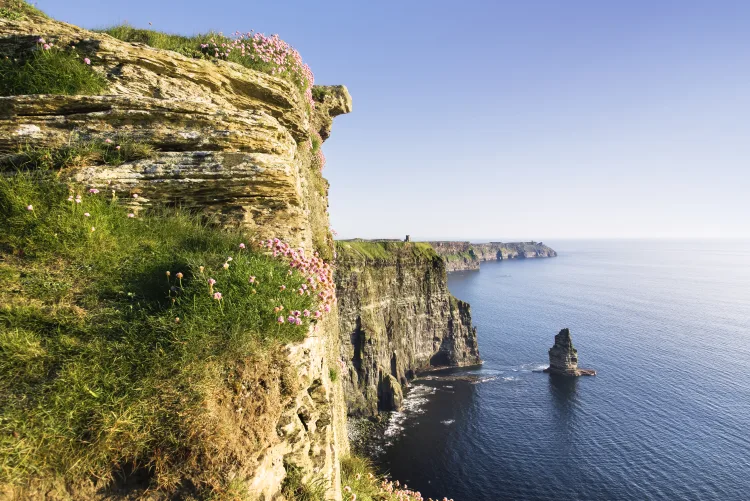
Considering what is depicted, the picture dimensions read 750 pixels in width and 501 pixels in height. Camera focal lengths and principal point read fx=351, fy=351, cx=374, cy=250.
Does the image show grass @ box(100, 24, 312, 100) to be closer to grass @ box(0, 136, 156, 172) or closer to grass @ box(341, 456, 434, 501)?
grass @ box(0, 136, 156, 172)

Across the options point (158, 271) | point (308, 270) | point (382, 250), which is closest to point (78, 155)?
point (158, 271)

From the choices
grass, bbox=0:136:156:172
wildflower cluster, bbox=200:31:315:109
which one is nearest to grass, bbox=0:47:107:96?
grass, bbox=0:136:156:172

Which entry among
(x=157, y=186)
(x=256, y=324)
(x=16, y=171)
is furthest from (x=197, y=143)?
(x=256, y=324)

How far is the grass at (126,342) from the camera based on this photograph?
146 inches

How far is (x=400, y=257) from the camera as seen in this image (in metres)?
87.9

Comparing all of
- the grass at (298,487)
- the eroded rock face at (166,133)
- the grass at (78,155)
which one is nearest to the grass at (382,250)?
the eroded rock face at (166,133)

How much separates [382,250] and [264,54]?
73.8 meters

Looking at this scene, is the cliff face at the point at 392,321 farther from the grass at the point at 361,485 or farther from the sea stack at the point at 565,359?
the grass at the point at 361,485

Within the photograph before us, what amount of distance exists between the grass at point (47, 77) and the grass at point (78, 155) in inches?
67.3

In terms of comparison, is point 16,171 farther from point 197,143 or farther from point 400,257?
point 400,257

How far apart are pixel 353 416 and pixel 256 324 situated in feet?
205

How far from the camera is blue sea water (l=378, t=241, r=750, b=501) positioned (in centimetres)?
4106

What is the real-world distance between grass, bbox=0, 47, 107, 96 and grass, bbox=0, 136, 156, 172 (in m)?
1.71

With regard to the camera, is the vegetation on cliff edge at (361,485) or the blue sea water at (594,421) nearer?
the vegetation on cliff edge at (361,485)
